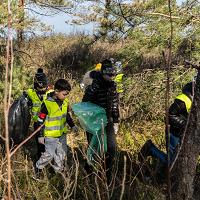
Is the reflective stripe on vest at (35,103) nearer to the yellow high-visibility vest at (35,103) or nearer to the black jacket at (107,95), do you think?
the yellow high-visibility vest at (35,103)

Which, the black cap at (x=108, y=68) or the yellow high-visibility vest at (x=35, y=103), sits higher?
the black cap at (x=108, y=68)

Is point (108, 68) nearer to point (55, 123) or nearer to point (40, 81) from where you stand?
point (55, 123)

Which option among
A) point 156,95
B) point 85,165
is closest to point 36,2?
point 156,95

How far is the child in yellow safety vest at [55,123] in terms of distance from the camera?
15.6 feet

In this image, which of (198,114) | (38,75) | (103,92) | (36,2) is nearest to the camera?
(198,114)

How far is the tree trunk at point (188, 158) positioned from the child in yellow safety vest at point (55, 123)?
235 cm

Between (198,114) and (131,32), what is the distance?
577 cm

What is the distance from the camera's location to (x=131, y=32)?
7.94 metres

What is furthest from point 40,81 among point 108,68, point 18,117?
point 108,68

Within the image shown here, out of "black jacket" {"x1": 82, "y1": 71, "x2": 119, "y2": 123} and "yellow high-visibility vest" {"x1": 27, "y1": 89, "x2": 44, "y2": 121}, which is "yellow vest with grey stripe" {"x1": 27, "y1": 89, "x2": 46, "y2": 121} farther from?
"black jacket" {"x1": 82, "y1": 71, "x2": 119, "y2": 123}

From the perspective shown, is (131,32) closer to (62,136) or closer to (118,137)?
(118,137)

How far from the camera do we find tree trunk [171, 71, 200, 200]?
2.36 metres

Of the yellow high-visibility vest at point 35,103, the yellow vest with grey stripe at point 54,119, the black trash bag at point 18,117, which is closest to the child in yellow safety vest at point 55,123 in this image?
the yellow vest with grey stripe at point 54,119

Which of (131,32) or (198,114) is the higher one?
(131,32)
